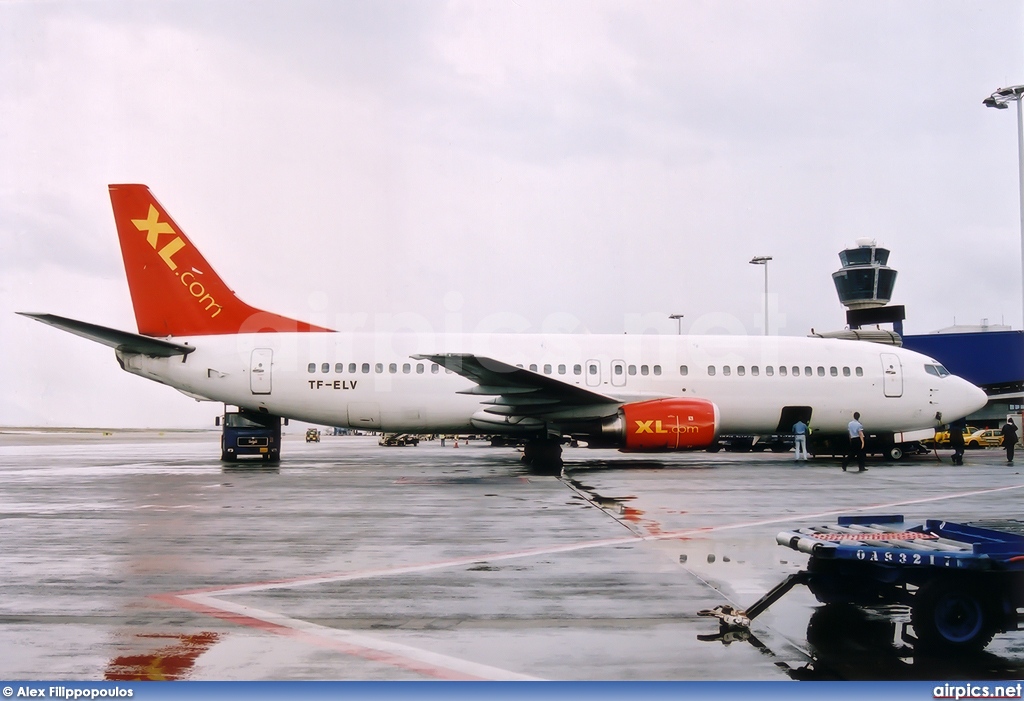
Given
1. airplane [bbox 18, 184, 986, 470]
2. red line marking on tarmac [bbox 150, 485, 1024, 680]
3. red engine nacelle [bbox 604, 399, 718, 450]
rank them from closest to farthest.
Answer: red line marking on tarmac [bbox 150, 485, 1024, 680], red engine nacelle [bbox 604, 399, 718, 450], airplane [bbox 18, 184, 986, 470]

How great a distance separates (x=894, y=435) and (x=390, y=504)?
17.6 m

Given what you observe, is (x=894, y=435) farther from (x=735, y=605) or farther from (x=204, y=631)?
(x=204, y=631)

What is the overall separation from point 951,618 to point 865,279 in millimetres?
53160

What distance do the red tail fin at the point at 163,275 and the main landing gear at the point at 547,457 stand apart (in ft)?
28.6

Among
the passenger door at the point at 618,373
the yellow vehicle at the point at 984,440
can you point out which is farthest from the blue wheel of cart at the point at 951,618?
the yellow vehicle at the point at 984,440

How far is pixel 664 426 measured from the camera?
1817 centimetres

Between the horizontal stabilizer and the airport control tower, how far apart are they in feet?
147

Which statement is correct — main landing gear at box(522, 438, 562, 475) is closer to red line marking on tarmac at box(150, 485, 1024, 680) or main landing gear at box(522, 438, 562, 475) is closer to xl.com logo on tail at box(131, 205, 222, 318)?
red line marking on tarmac at box(150, 485, 1024, 680)

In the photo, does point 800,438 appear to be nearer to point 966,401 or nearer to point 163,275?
point 966,401

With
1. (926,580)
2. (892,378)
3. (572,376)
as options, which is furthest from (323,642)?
(892,378)

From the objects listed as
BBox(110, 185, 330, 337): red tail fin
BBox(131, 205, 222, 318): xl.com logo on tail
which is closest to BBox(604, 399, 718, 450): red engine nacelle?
BBox(110, 185, 330, 337): red tail fin

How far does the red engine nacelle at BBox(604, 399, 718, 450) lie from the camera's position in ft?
59.6

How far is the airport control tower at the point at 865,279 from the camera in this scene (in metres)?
52.8

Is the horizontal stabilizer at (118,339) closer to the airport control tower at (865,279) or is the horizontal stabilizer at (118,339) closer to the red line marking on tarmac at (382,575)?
the red line marking on tarmac at (382,575)
